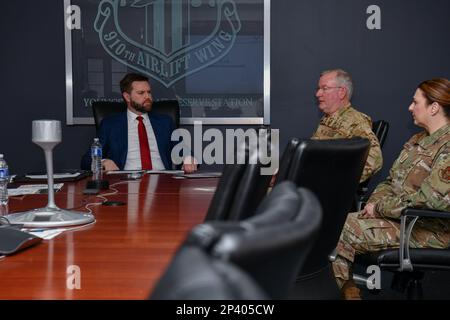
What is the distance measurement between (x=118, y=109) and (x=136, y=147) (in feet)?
1.00

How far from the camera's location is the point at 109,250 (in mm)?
1354

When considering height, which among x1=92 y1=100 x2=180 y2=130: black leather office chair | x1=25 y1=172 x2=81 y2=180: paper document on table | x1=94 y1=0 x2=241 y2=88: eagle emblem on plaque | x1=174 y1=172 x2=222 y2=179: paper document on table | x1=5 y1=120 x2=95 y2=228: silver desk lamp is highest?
x1=94 y1=0 x2=241 y2=88: eagle emblem on plaque

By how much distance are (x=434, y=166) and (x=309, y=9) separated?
2.38m

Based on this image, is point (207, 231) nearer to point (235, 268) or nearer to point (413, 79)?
point (235, 268)

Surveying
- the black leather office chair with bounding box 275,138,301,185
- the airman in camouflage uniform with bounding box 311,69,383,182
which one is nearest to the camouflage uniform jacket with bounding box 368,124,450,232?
the airman in camouflage uniform with bounding box 311,69,383,182

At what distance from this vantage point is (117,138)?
4.02m

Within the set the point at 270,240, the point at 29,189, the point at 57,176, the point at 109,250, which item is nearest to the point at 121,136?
the point at 57,176

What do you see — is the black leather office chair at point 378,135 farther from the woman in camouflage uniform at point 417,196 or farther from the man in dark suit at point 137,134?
the man in dark suit at point 137,134

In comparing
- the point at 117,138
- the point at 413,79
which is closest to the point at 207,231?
the point at 117,138

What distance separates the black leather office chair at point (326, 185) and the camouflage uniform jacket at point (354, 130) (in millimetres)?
1750

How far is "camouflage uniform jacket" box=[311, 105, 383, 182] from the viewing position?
3.57 m

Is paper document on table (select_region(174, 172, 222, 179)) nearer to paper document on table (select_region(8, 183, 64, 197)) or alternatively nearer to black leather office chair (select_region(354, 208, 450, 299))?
paper document on table (select_region(8, 183, 64, 197))

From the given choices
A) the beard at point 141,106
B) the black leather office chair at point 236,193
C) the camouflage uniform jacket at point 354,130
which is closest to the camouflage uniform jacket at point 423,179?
the camouflage uniform jacket at point 354,130

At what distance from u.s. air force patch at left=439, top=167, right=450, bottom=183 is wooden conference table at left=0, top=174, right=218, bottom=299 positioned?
3.47 feet
